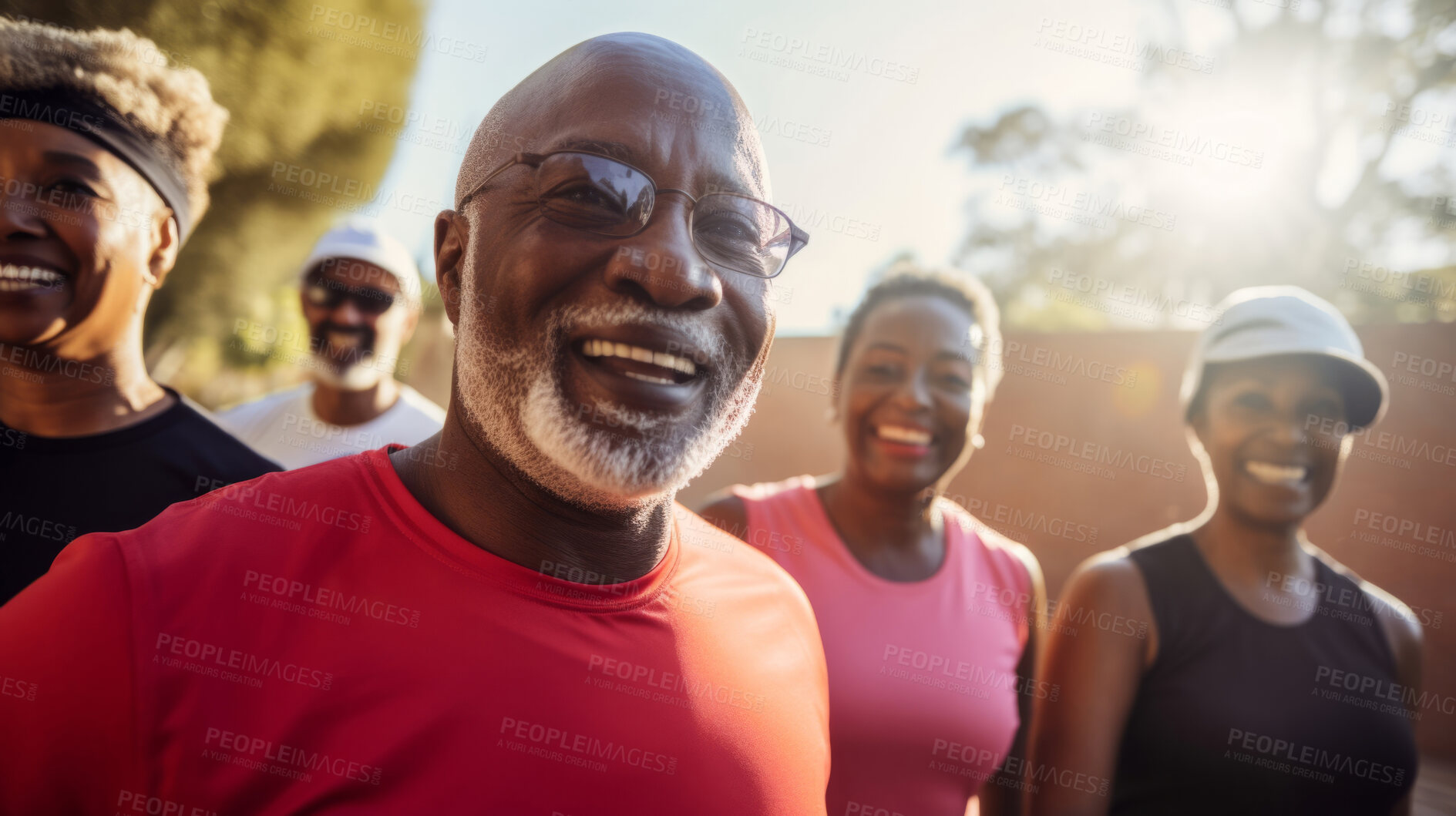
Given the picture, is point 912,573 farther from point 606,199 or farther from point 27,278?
point 27,278

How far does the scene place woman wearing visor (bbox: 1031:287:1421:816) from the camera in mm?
2482

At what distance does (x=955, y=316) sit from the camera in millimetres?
2908

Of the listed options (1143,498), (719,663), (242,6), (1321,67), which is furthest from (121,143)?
(1321,67)

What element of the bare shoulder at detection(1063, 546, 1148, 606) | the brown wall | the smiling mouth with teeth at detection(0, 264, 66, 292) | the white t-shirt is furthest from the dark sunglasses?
the brown wall

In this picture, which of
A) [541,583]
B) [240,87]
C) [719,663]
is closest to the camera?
[541,583]

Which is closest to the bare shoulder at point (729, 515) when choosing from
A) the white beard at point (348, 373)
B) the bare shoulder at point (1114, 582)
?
the bare shoulder at point (1114, 582)

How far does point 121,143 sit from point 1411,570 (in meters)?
9.13

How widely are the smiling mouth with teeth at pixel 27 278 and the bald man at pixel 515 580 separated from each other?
880 millimetres

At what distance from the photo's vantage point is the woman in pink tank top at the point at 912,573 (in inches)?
91.9

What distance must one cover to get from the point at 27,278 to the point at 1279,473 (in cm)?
401

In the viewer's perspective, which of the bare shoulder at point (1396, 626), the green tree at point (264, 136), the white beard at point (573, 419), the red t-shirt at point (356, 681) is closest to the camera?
the red t-shirt at point (356, 681)

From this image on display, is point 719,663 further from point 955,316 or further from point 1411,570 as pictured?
point 1411,570

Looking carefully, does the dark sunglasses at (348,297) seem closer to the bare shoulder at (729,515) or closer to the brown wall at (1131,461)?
the bare shoulder at (729,515)

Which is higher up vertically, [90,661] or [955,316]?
[955,316]
